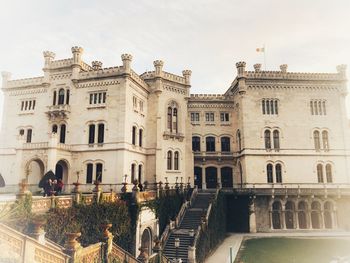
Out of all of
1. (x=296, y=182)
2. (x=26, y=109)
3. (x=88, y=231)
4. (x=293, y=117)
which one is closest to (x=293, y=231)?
(x=296, y=182)

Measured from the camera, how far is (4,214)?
13.3 meters

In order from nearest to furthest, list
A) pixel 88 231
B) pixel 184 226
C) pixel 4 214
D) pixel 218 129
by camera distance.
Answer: pixel 4 214 → pixel 88 231 → pixel 184 226 → pixel 218 129

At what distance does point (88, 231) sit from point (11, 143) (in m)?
20.9

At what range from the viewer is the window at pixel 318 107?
38.7 metres

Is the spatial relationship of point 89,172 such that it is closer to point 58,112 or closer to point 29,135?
point 58,112

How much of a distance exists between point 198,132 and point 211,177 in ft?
22.2

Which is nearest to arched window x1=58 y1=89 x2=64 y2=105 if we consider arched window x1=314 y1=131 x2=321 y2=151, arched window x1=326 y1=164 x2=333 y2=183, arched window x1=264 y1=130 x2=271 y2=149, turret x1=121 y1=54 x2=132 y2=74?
turret x1=121 y1=54 x2=132 y2=74

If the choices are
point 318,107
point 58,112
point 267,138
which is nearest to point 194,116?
point 267,138

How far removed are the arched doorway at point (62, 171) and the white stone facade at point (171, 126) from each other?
0.11m

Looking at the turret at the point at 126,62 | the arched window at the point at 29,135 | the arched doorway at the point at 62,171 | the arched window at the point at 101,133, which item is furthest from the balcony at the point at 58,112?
the turret at the point at 126,62

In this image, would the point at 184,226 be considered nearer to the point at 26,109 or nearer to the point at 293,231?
the point at 293,231

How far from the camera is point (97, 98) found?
32.3 m

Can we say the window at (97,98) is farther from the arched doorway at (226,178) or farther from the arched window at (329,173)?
the arched window at (329,173)

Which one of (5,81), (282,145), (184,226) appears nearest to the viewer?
(184,226)
